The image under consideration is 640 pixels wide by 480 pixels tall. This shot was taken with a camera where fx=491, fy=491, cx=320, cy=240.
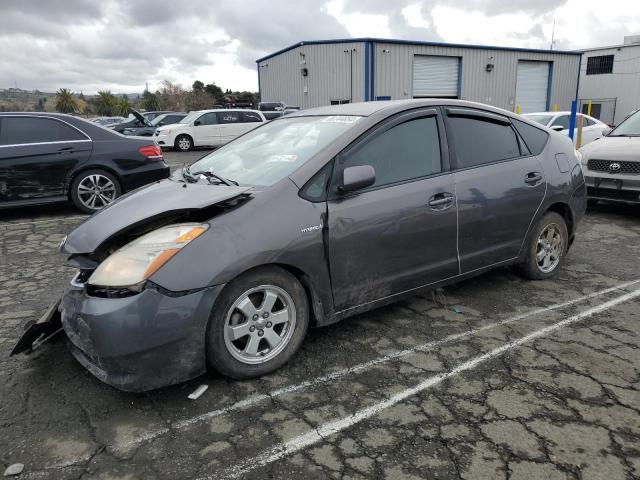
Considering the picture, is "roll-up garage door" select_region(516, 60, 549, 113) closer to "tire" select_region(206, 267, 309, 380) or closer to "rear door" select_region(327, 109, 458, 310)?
"rear door" select_region(327, 109, 458, 310)

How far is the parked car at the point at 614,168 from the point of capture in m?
6.47

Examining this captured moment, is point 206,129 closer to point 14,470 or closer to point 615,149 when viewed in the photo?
Answer: point 615,149

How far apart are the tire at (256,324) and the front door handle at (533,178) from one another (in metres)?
2.21

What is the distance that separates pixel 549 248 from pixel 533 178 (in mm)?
728

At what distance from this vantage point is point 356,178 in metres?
2.92

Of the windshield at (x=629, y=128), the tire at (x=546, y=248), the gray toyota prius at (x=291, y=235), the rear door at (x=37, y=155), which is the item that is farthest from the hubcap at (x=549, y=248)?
the rear door at (x=37, y=155)

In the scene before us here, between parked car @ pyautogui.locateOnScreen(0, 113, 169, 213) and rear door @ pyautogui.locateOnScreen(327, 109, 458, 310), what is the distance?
15.7 feet

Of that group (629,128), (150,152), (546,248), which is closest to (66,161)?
(150,152)

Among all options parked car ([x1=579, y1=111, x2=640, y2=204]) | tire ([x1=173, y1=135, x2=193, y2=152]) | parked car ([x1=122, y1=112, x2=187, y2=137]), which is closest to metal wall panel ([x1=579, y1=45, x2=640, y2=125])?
parked car ([x1=122, y1=112, x2=187, y2=137])

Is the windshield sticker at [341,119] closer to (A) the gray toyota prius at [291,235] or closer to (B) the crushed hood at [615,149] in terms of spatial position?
(A) the gray toyota prius at [291,235]

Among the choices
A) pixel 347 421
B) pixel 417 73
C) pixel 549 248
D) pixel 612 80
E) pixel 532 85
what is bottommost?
pixel 347 421

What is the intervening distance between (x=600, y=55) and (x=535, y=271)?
38817 mm

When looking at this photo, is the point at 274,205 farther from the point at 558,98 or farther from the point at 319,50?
the point at 558,98

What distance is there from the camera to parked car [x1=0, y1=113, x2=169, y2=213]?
6.69 meters
